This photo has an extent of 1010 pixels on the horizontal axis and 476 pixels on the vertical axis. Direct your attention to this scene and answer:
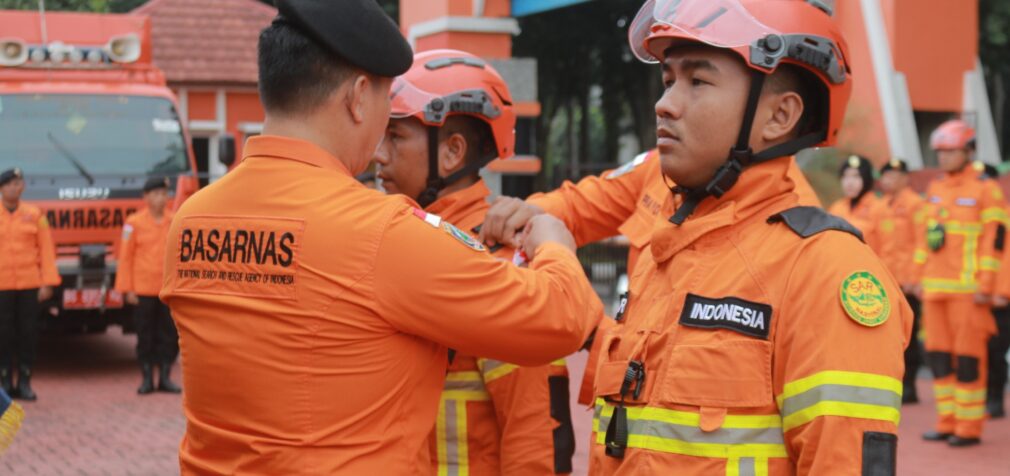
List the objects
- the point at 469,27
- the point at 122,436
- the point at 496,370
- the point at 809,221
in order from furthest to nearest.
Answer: the point at 469,27 → the point at 122,436 → the point at 496,370 → the point at 809,221

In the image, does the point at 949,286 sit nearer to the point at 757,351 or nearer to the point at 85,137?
the point at 757,351

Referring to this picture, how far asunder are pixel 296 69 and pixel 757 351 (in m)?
1.11

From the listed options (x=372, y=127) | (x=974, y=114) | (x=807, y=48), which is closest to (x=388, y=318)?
(x=372, y=127)

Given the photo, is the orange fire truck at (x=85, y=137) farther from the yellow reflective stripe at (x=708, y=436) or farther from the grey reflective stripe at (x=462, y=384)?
the yellow reflective stripe at (x=708, y=436)

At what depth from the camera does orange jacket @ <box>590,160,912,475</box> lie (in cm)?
225

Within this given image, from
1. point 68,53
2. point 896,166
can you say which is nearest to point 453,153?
point 896,166

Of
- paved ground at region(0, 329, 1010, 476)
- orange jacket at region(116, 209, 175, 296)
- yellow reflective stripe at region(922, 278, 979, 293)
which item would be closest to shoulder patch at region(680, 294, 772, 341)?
paved ground at region(0, 329, 1010, 476)

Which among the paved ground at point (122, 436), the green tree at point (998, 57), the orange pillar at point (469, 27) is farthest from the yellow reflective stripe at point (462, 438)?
the green tree at point (998, 57)

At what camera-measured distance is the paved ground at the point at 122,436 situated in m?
8.62

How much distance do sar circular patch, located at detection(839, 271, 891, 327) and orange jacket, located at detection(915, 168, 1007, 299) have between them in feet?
24.5

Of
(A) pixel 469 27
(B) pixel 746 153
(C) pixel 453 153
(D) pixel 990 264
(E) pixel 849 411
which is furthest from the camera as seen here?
(A) pixel 469 27

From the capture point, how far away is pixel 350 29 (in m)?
A: 2.53

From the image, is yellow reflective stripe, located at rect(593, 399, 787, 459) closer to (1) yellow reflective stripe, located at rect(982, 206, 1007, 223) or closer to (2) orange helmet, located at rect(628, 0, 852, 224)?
(2) orange helmet, located at rect(628, 0, 852, 224)

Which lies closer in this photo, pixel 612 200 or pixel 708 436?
pixel 708 436
